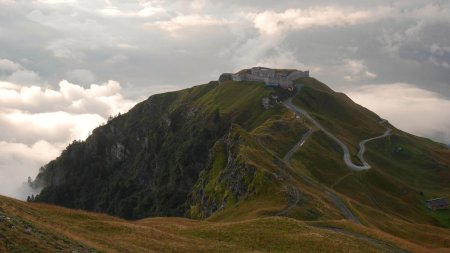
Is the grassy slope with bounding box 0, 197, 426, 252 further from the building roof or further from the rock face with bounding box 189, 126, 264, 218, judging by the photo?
the building roof

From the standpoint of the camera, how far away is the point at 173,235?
63.4 metres

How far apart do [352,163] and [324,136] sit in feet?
73.7

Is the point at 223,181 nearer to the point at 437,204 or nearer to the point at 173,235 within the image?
the point at 437,204

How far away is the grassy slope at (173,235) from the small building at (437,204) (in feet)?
303

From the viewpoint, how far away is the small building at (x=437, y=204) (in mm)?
158250

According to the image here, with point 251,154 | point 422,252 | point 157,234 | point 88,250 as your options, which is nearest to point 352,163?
point 251,154

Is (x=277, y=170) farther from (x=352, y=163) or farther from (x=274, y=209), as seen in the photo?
(x=352, y=163)

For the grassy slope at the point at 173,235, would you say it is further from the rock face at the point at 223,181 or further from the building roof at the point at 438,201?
the building roof at the point at 438,201

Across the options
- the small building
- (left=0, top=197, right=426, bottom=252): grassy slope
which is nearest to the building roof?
the small building

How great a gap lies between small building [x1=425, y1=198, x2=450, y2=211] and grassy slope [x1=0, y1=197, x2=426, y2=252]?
92.4 m

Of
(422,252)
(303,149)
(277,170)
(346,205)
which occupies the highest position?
(303,149)

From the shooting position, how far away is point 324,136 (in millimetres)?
193375

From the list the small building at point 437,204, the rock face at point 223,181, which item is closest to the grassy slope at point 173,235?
the rock face at point 223,181

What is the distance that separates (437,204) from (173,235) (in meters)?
127
